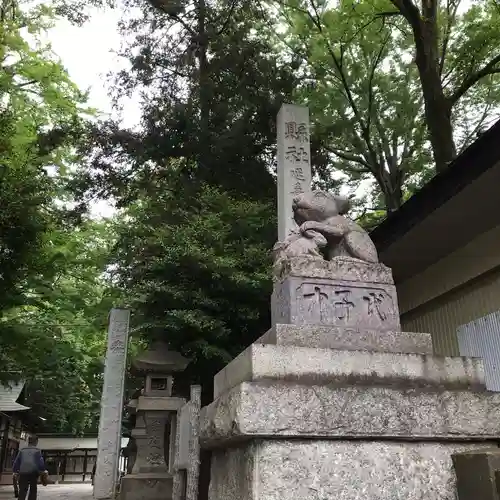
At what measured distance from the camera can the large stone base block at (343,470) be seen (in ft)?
8.48

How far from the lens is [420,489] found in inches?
108

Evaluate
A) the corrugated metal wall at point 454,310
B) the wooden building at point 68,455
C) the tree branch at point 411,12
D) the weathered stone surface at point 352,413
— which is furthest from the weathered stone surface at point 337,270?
the wooden building at point 68,455

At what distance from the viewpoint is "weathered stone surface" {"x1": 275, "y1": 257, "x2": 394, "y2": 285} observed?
3.43 m

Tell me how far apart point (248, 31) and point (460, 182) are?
10336mm

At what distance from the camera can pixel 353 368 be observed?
9.77 feet

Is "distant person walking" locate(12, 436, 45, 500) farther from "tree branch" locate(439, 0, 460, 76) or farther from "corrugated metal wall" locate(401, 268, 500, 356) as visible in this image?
"tree branch" locate(439, 0, 460, 76)

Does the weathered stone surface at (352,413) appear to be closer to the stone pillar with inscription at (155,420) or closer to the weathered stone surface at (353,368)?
the weathered stone surface at (353,368)

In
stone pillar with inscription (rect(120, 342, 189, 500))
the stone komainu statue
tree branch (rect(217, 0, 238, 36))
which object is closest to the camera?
the stone komainu statue

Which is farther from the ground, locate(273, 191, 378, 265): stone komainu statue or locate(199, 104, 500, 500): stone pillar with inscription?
locate(273, 191, 378, 265): stone komainu statue

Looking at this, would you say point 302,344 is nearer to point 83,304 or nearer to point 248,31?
point 248,31

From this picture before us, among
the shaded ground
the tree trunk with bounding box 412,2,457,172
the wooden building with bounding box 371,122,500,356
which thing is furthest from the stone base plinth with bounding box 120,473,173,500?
the tree trunk with bounding box 412,2,457,172

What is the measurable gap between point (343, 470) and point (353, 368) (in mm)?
573

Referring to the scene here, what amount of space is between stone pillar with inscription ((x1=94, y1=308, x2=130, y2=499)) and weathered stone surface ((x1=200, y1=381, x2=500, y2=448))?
687cm

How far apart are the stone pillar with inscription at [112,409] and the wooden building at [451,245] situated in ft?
17.1
